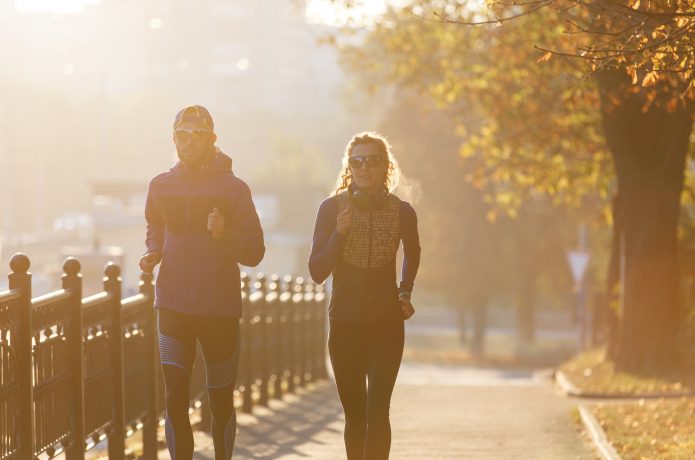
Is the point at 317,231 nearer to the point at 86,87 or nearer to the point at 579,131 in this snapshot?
the point at 579,131

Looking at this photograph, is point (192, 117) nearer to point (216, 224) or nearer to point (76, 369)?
point (216, 224)

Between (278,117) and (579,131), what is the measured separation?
518 feet

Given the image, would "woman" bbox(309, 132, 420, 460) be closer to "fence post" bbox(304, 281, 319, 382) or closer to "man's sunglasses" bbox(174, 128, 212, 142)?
"man's sunglasses" bbox(174, 128, 212, 142)

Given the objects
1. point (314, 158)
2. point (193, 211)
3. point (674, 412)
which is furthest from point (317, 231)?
point (314, 158)

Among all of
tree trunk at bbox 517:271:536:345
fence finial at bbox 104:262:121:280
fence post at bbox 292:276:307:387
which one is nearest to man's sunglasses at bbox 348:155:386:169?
fence finial at bbox 104:262:121:280

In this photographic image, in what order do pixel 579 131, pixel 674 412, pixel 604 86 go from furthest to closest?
pixel 579 131
pixel 604 86
pixel 674 412

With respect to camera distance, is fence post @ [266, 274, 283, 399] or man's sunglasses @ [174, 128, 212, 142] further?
fence post @ [266, 274, 283, 399]

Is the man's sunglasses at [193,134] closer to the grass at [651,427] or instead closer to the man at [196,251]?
the man at [196,251]

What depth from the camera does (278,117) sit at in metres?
180

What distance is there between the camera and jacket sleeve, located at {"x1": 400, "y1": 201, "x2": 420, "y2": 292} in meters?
7.61

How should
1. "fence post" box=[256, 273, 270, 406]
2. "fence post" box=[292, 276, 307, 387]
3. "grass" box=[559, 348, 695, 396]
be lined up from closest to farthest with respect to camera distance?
"fence post" box=[256, 273, 270, 406] < "grass" box=[559, 348, 695, 396] < "fence post" box=[292, 276, 307, 387]

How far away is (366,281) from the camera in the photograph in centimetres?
745

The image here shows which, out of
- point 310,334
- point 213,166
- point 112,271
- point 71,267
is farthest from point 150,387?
point 310,334

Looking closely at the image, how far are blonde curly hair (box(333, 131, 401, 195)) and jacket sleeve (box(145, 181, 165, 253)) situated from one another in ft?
3.01
